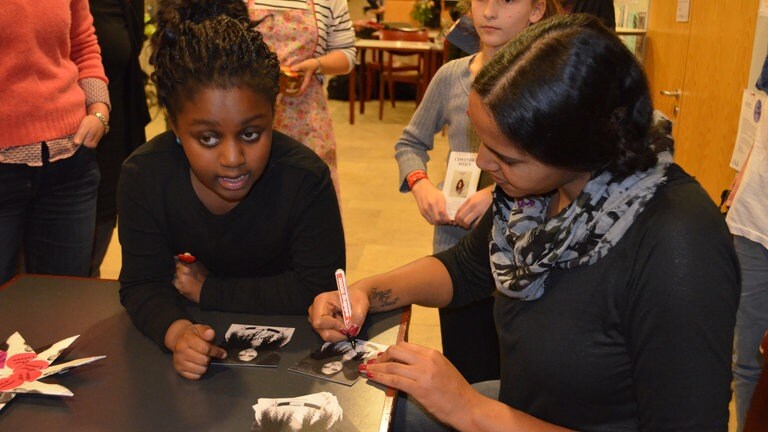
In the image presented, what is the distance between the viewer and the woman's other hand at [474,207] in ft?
6.31

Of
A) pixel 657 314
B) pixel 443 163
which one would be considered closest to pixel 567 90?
pixel 657 314

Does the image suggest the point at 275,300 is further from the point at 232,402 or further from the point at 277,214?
the point at 232,402

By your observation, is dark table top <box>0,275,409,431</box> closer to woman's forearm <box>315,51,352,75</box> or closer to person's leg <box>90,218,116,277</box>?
person's leg <box>90,218,116,277</box>

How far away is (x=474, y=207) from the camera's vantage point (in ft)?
6.34

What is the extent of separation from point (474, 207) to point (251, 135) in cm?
74

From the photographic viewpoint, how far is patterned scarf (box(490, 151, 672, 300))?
3.63 ft

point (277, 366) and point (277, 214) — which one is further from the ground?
point (277, 214)

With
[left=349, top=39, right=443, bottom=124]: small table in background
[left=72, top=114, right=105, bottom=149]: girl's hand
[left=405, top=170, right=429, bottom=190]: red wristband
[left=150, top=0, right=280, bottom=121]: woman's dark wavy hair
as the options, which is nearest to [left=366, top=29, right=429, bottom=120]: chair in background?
[left=349, top=39, right=443, bottom=124]: small table in background

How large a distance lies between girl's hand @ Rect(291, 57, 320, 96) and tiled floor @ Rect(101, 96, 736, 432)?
1.26 meters

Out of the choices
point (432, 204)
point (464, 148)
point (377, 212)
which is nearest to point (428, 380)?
point (432, 204)

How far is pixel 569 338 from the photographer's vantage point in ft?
3.81

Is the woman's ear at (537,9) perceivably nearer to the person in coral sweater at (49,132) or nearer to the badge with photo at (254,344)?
the badge with photo at (254,344)

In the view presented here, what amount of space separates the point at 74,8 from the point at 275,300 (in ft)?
4.13

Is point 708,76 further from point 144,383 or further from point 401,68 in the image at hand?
point 401,68
